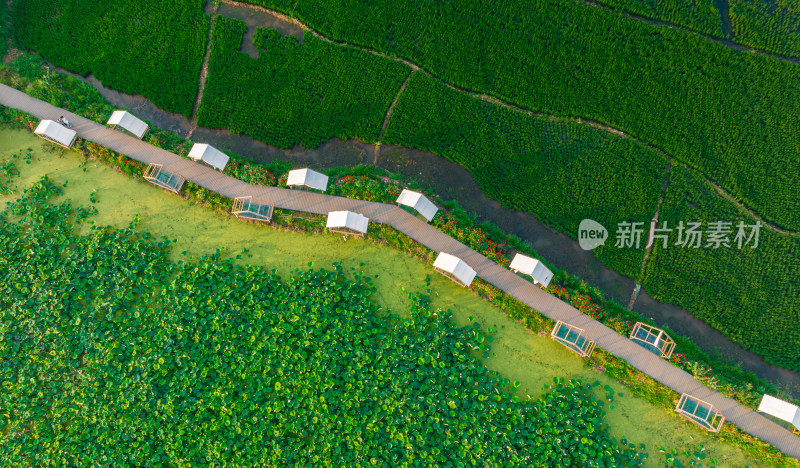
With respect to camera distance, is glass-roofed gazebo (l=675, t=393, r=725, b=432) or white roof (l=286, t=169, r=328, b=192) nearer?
glass-roofed gazebo (l=675, t=393, r=725, b=432)

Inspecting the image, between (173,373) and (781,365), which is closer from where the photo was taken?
(173,373)

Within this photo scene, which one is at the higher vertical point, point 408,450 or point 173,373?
point 408,450

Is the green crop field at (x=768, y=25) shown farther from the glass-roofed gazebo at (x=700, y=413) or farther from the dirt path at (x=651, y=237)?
the glass-roofed gazebo at (x=700, y=413)

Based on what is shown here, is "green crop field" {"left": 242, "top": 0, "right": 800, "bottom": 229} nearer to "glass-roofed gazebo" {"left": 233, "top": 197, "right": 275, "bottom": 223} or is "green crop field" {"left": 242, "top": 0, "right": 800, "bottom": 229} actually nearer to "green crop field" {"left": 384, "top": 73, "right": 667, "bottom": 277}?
"green crop field" {"left": 384, "top": 73, "right": 667, "bottom": 277}

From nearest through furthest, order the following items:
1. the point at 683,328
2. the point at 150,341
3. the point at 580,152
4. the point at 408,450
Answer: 1. the point at 408,450
2. the point at 150,341
3. the point at 683,328
4. the point at 580,152

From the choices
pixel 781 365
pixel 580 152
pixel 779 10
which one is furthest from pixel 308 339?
pixel 779 10

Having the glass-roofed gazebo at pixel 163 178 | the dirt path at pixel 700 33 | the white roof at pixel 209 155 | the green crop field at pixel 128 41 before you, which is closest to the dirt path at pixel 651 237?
the dirt path at pixel 700 33

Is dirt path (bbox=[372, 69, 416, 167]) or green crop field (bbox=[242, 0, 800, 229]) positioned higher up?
green crop field (bbox=[242, 0, 800, 229])

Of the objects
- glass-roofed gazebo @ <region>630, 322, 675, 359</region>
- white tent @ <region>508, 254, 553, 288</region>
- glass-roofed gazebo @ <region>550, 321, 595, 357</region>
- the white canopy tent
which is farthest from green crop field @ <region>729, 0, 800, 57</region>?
the white canopy tent

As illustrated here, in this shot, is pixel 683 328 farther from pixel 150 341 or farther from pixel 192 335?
pixel 150 341
